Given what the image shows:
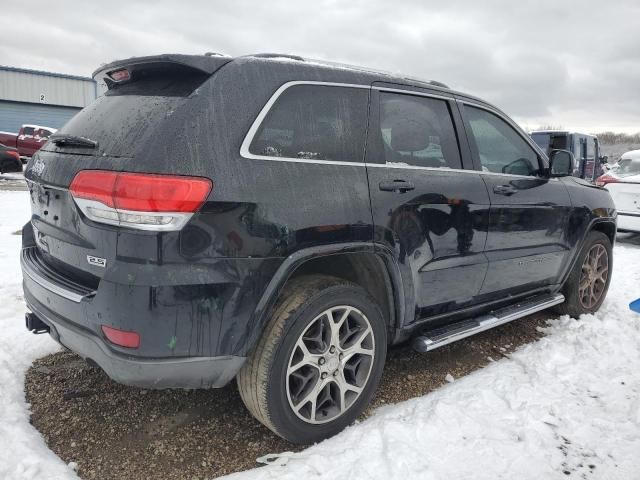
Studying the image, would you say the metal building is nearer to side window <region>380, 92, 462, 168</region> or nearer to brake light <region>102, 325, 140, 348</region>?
side window <region>380, 92, 462, 168</region>

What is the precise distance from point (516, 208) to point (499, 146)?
19.9 inches

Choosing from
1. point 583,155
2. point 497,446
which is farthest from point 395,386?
point 583,155

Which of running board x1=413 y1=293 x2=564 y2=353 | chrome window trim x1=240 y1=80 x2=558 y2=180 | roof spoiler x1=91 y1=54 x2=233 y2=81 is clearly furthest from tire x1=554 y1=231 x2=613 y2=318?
roof spoiler x1=91 y1=54 x2=233 y2=81

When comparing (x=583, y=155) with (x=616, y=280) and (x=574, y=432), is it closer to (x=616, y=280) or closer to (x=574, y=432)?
(x=616, y=280)

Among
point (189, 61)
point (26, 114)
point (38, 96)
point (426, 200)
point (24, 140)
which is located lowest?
point (426, 200)

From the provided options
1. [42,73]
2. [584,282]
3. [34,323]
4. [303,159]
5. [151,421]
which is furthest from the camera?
[42,73]

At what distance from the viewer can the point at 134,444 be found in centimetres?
247

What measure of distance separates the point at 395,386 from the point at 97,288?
75.3 inches

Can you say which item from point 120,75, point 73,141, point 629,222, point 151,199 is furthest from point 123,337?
point 629,222

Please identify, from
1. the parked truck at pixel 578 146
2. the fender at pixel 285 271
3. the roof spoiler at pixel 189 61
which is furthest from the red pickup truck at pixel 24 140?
the fender at pixel 285 271

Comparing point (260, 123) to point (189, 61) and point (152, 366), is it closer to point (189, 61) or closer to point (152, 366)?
point (189, 61)

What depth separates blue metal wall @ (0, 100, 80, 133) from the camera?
29609 millimetres

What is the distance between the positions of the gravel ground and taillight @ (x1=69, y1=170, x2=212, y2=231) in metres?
1.19

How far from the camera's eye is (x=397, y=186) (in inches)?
102
